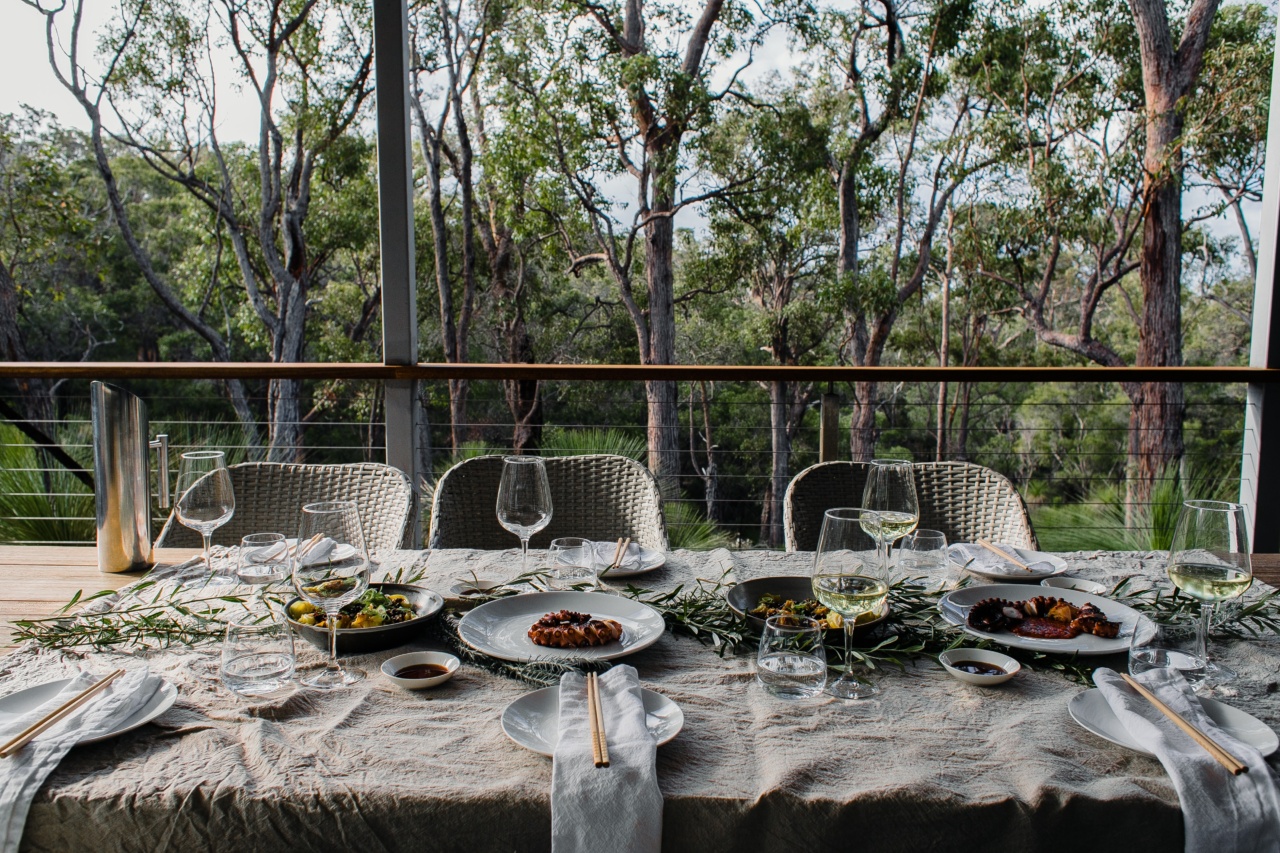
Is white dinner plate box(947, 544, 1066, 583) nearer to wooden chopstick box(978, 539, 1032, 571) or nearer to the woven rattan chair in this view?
wooden chopstick box(978, 539, 1032, 571)

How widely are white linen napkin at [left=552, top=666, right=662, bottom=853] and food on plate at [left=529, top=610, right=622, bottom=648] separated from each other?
24 centimetres

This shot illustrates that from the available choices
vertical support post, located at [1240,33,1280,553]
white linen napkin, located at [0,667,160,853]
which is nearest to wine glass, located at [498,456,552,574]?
white linen napkin, located at [0,667,160,853]

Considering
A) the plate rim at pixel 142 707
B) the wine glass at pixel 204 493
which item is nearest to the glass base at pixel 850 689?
the plate rim at pixel 142 707

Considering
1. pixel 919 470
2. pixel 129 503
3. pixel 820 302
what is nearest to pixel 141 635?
pixel 129 503

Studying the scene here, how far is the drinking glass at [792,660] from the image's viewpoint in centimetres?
101

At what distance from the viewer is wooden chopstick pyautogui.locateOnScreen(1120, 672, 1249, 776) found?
82 centimetres

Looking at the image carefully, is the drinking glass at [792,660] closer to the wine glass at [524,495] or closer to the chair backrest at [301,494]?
the wine glass at [524,495]

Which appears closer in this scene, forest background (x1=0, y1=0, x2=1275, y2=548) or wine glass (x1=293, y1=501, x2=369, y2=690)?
wine glass (x1=293, y1=501, x2=369, y2=690)

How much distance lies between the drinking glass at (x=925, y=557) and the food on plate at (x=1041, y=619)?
10 cm

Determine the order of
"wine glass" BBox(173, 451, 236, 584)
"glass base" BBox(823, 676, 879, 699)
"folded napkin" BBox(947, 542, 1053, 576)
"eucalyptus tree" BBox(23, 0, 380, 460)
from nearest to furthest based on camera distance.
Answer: "glass base" BBox(823, 676, 879, 699) < "wine glass" BBox(173, 451, 236, 584) < "folded napkin" BBox(947, 542, 1053, 576) < "eucalyptus tree" BBox(23, 0, 380, 460)

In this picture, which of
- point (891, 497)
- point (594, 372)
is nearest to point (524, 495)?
point (891, 497)

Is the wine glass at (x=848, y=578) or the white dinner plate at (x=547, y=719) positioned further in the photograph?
the wine glass at (x=848, y=578)

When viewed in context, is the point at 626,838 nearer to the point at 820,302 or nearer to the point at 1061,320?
the point at 820,302

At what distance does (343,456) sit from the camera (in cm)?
1393
